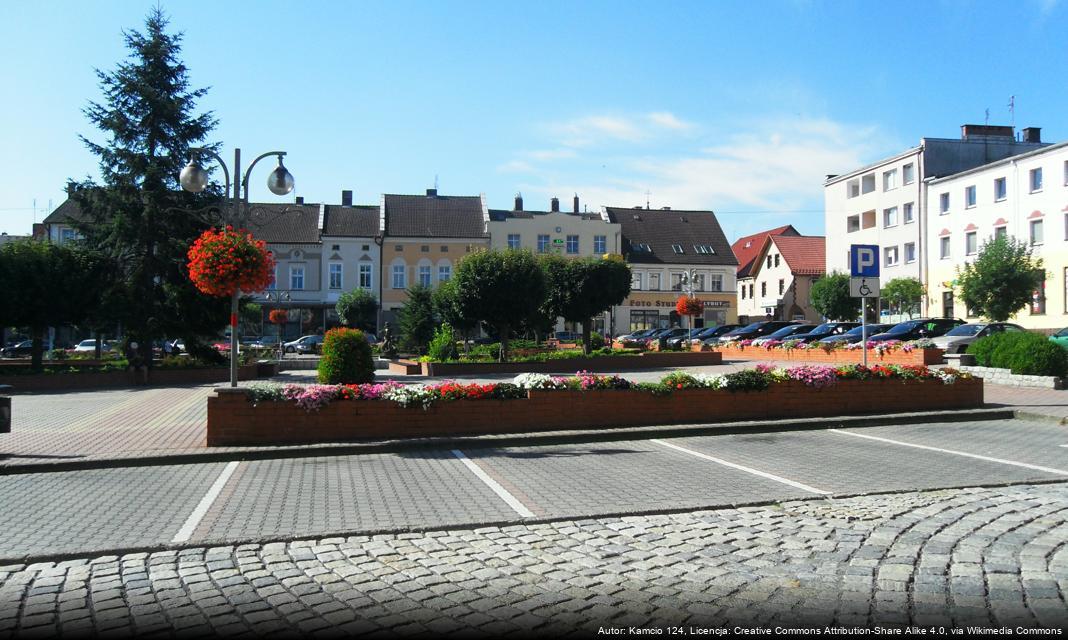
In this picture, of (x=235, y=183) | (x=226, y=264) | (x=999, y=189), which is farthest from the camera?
(x=999, y=189)

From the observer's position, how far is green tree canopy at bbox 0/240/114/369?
27.1 metres

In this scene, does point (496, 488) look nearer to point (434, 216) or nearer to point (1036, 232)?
point (1036, 232)

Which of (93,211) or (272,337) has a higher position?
(93,211)

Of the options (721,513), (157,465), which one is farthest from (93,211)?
(721,513)

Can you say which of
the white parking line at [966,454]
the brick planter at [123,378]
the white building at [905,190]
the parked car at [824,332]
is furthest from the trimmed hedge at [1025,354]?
the white building at [905,190]

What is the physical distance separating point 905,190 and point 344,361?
52551 millimetres

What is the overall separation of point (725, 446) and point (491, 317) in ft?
71.8

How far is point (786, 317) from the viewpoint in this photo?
234ft

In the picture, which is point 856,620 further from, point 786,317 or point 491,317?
point 786,317

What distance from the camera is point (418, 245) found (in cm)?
6475

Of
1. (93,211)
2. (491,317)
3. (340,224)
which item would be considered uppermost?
(340,224)

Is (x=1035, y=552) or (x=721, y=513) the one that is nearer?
(x=1035, y=552)

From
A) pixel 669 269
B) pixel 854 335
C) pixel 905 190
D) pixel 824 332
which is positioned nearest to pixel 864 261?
pixel 854 335

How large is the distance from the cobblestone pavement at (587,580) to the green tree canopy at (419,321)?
115 feet
